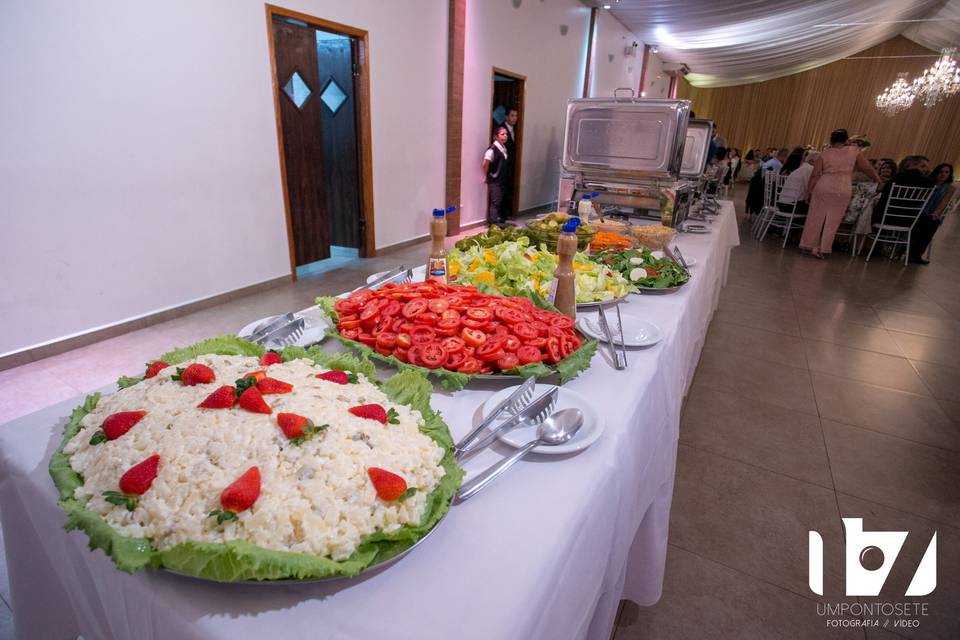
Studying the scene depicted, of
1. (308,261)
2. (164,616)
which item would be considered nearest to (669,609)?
(164,616)

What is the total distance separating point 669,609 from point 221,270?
356 centimetres

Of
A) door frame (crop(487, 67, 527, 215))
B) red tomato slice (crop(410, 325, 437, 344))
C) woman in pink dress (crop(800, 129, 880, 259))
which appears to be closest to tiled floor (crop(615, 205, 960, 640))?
red tomato slice (crop(410, 325, 437, 344))

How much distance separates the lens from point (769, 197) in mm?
7477

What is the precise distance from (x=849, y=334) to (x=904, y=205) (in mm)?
3550

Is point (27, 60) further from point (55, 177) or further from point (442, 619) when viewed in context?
point (442, 619)

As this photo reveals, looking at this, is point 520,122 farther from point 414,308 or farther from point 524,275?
point 414,308

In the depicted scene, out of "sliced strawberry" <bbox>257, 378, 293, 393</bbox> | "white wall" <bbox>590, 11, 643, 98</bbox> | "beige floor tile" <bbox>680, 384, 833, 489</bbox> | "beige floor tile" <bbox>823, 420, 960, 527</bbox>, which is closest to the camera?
"sliced strawberry" <bbox>257, 378, 293, 393</bbox>

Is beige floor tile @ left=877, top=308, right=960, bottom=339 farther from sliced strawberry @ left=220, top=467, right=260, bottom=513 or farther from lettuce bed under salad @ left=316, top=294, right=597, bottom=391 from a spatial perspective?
sliced strawberry @ left=220, top=467, right=260, bottom=513

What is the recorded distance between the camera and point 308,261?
481 centimetres

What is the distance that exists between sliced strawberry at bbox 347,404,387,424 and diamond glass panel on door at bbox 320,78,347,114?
4.75 meters

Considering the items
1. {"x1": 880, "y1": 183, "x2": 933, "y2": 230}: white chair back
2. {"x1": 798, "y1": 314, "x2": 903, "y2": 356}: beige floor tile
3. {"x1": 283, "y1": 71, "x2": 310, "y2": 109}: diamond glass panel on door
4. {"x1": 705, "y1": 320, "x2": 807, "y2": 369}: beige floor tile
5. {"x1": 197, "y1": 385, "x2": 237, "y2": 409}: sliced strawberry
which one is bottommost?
{"x1": 705, "y1": 320, "x2": 807, "y2": 369}: beige floor tile

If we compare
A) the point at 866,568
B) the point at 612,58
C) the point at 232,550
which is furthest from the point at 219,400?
the point at 612,58

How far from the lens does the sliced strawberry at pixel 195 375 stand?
2.74 ft

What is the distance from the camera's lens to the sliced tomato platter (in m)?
1.13
